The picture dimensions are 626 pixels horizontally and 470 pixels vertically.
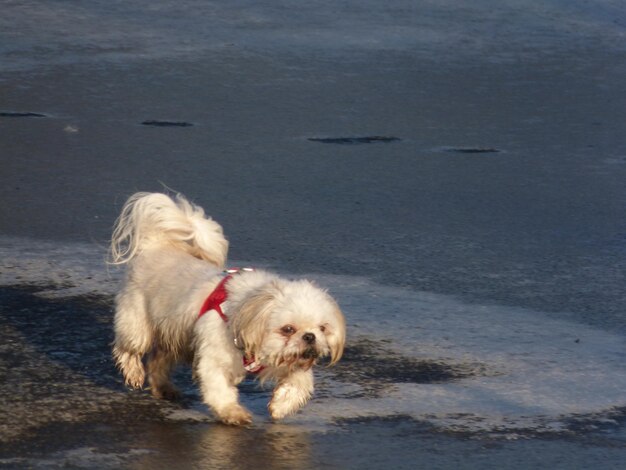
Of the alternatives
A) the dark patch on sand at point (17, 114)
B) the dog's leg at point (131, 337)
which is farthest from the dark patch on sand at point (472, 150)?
the dog's leg at point (131, 337)

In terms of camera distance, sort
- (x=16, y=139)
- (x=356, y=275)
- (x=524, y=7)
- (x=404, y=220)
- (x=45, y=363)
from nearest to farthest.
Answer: (x=45, y=363)
(x=356, y=275)
(x=404, y=220)
(x=16, y=139)
(x=524, y=7)

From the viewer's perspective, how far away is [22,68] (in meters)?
11.9

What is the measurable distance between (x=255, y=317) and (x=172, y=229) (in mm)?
1072

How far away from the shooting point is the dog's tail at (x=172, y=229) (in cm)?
600

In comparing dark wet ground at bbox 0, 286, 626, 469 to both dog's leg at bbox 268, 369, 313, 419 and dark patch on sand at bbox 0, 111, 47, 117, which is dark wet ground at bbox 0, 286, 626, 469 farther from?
dark patch on sand at bbox 0, 111, 47, 117

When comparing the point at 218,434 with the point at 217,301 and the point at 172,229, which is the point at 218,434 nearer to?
the point at 217,301

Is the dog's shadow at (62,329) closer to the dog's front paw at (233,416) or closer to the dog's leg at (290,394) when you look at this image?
the dog's front paw at (233,416)

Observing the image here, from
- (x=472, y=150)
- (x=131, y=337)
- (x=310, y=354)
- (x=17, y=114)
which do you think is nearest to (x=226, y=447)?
(x=310, y=354)

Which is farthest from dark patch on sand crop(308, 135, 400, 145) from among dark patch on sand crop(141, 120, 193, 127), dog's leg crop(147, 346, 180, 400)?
dog's leg crop(147, 346, 180, 400)

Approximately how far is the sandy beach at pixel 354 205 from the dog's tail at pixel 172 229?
0.59m

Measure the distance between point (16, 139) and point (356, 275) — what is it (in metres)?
3.74

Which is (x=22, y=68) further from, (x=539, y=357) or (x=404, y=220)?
(x=539, y=357)

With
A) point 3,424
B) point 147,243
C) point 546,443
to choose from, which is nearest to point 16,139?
point 147,243

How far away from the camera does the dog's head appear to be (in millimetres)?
5105
